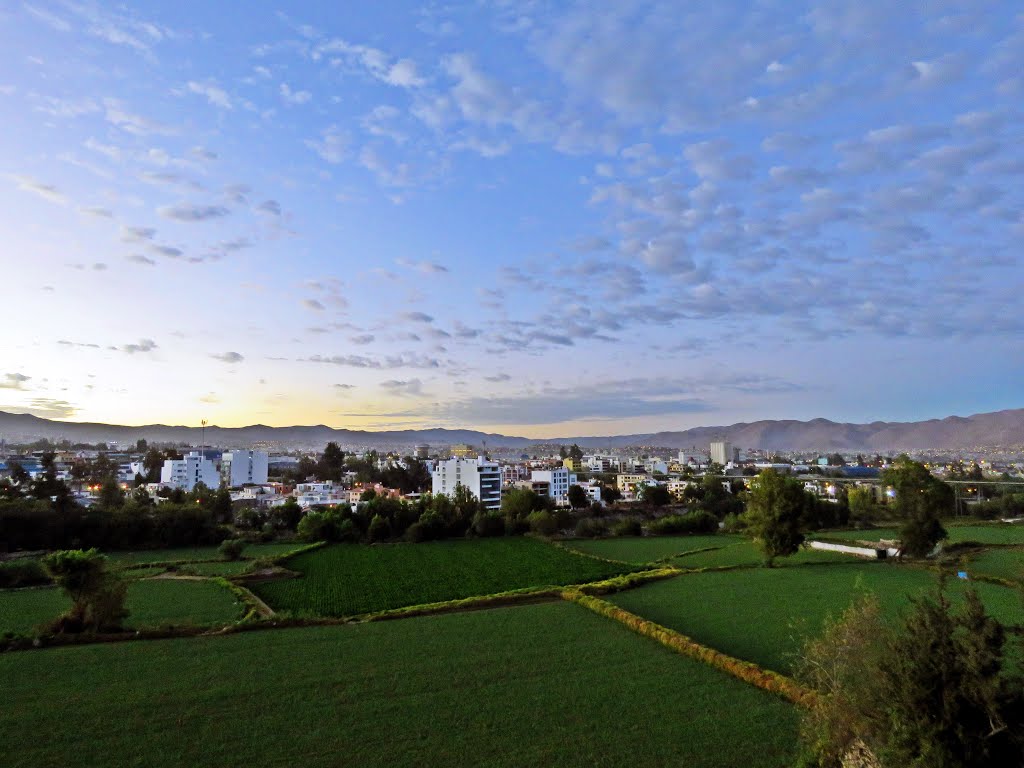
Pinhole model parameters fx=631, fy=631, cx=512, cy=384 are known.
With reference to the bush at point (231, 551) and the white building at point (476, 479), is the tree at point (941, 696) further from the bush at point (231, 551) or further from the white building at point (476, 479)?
the white building at point (476, 479)

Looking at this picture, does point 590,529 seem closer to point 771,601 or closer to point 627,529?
point 627,529

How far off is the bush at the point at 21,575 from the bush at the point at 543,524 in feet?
101

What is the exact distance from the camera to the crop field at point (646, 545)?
3834 cm

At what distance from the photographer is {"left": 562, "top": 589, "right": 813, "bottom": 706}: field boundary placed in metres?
12.9

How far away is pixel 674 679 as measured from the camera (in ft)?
46.4

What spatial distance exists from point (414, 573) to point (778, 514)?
59.2 feet

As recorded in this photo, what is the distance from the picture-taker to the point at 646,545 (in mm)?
43000

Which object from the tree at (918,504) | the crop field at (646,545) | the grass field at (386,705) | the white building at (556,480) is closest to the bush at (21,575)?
the grass field at (386,705)

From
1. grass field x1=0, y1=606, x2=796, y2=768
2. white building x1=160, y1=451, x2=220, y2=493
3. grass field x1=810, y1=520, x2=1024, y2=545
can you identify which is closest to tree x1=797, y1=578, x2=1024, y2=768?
grass field x1=0, y1=606, x2=796, y2=768

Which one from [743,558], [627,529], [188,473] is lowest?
[743,558]

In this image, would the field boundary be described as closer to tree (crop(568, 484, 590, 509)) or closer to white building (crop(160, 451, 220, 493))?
tree (crop(568, 484, 590, 509))

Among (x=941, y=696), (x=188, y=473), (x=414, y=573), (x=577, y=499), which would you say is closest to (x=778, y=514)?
(x=414, y=573)

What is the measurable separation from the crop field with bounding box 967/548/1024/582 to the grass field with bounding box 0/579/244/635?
2967 centimetres

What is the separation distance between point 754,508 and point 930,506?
805 centimetres
